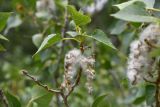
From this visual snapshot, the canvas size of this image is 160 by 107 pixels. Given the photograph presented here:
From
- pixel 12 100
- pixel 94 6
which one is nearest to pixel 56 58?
pixel 94 6

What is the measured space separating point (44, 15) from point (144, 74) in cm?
100

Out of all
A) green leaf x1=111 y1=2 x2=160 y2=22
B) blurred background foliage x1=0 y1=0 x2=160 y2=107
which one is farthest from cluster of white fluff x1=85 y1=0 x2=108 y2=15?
green leaf x1=111 y1=2 x2=160 y2=22

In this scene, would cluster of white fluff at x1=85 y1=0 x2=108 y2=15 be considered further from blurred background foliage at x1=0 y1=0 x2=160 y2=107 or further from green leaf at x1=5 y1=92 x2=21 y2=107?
green leaf at x1=5 y1=92 x2=21 y2=107

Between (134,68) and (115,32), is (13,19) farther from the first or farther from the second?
(134,68)

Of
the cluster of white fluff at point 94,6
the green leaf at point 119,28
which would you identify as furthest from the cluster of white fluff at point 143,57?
the cluster of white fluff at point 94,6

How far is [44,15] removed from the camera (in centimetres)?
192

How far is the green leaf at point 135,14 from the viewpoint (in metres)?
0.86

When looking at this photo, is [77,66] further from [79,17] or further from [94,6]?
[94,6]

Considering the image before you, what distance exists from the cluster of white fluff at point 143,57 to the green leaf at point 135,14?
28 millimetres

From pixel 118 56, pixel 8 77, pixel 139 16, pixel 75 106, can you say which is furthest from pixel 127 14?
pixel 8 77

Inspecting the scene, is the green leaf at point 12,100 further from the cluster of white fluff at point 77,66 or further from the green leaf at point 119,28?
the green leaf at point 119,28

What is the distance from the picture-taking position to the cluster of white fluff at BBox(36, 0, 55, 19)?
191 cm

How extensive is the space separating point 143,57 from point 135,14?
3.7 inches

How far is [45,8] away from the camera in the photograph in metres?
1.94
